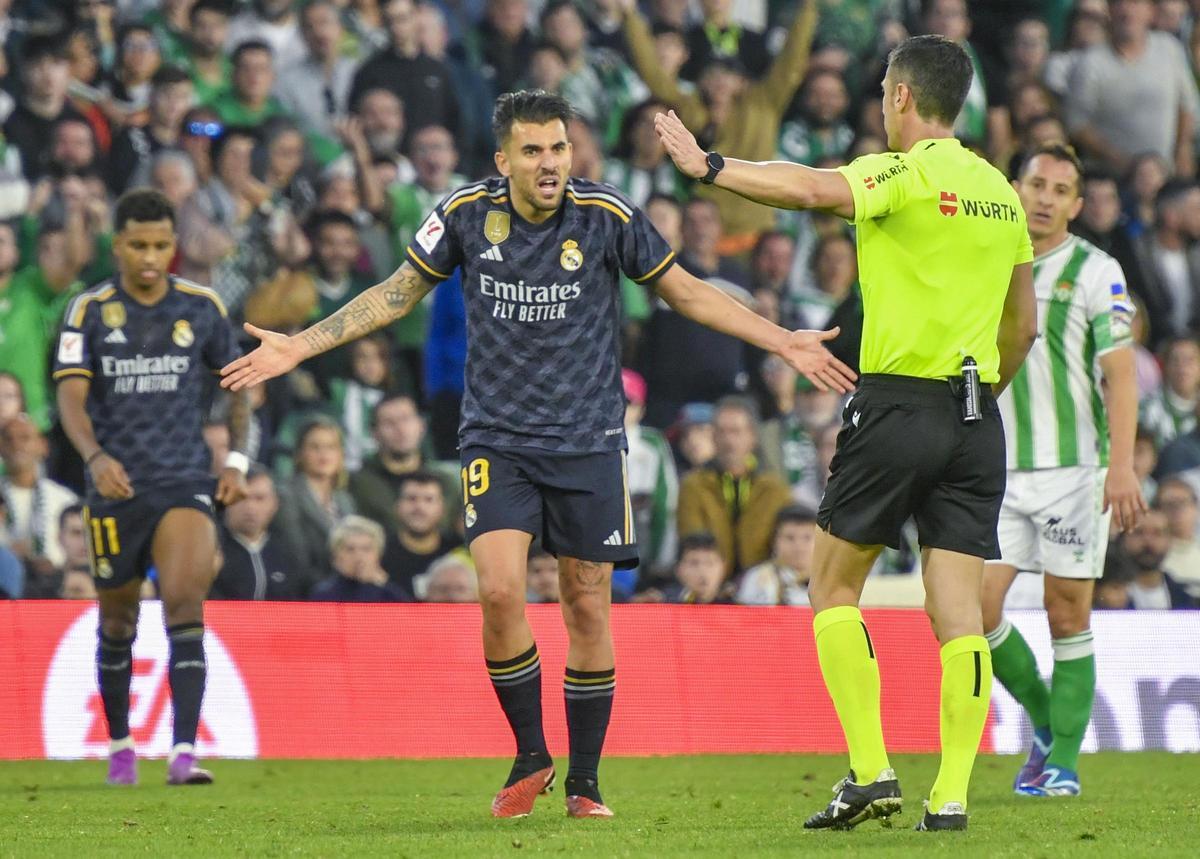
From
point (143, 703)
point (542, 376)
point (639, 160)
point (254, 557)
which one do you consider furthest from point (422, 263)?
point (639, 160)

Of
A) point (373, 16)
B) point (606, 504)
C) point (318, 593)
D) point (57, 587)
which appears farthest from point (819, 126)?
point (606, 504)

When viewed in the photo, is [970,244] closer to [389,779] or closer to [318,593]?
[389,779]

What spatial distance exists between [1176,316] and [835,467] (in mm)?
10188

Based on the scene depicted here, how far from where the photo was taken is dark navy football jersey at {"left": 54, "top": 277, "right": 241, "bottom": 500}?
9547 millimetres

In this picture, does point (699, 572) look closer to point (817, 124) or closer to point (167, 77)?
point (817, 124)

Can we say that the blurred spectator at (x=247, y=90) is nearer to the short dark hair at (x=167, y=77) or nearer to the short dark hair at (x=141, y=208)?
the short dark hair at (x=167, y=77)

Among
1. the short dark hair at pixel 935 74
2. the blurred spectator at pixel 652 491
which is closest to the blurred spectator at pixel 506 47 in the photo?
the blurred spectator at pixel 652 491

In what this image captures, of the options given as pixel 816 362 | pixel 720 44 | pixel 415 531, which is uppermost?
pixel 720 44

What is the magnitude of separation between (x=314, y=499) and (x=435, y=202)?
269 centimetres

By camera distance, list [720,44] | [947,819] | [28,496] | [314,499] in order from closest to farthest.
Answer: [947,819], [28,496], [314,499], [720,44]

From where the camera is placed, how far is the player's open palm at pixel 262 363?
6730 mm

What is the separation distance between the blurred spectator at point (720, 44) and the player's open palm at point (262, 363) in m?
9.50

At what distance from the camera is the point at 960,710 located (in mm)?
6191

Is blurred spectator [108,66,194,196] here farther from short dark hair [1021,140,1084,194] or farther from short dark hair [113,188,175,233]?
short dark hair [1021,140,1084,194]
